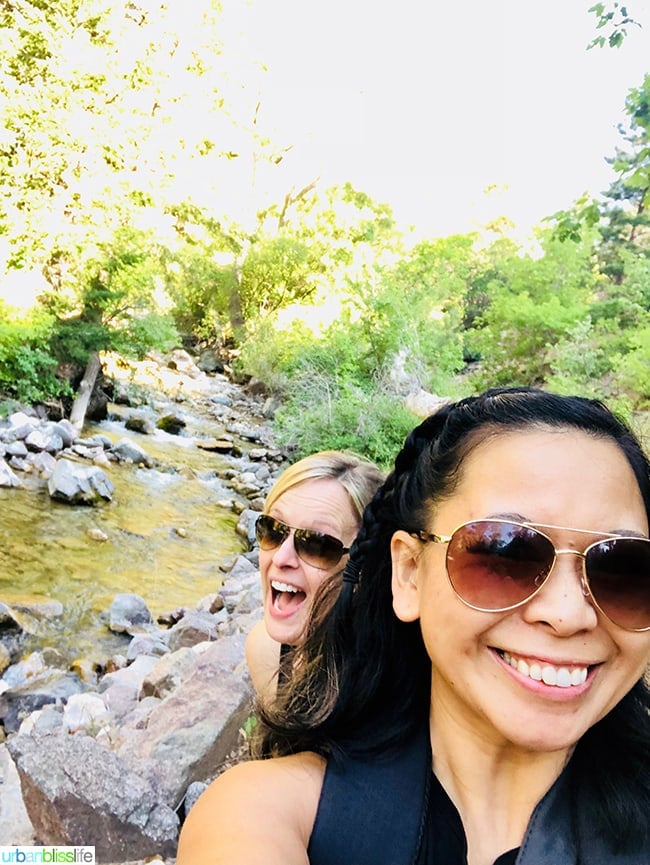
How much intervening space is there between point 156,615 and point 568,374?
1232cm

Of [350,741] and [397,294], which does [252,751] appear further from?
[397,294]

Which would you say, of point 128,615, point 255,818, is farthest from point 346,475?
point 128,615

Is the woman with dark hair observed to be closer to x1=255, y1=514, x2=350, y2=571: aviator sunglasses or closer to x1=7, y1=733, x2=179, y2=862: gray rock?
x1=255, y1=514, x2=350, y2=571: aviator sunglasses

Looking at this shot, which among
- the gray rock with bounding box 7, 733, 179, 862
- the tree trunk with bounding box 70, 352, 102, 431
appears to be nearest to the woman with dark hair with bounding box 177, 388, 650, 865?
the gray rock with bounding box 7, 733, 179, 862

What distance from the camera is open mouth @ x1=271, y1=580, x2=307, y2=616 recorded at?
83.0 inches

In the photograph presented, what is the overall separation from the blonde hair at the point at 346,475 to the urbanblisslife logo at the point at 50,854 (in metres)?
1.36

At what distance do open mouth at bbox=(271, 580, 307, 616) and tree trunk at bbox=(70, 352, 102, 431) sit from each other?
10.3 m

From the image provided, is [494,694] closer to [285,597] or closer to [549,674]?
[549,674]

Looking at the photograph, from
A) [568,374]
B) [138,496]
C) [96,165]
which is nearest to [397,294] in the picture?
[568,374]

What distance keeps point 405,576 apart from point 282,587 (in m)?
1.09

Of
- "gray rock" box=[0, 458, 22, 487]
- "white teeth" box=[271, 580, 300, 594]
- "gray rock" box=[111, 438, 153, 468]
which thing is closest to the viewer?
"white teeth" box=[271, 580, 300, 594]

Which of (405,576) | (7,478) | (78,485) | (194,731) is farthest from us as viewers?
(78,485)

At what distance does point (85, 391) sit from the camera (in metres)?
11.7

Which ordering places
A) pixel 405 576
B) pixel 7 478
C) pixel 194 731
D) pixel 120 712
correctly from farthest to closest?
pixel 7 478 → pixel 120 712 → pixel 194 731 → pixel 405 576
